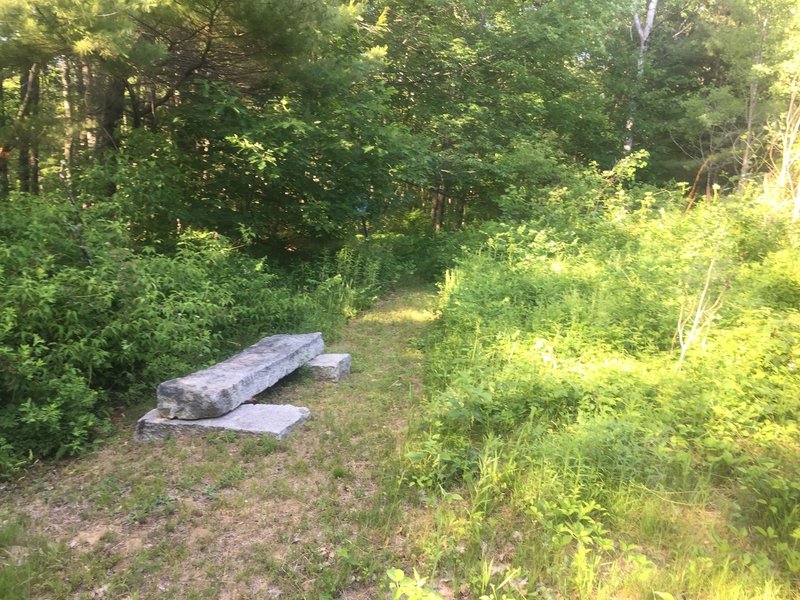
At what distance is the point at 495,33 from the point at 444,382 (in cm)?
1240

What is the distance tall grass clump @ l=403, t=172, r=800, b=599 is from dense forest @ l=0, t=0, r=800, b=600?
0.07 ft

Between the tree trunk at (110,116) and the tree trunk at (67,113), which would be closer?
the tree trunk at (67,113)

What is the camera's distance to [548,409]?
4.26 m

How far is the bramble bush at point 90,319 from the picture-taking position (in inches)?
159

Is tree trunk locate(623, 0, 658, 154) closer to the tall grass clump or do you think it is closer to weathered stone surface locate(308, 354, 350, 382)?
the tall grass clump

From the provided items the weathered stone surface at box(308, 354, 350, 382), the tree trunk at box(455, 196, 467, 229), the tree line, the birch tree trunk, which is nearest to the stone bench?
the weathered stone surface at box(308, 354, 350, 382)

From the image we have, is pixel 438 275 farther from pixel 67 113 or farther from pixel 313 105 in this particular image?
pixel 67 113

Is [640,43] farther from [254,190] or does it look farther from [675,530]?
[675,530]

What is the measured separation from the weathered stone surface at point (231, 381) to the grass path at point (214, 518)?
0.98 ft

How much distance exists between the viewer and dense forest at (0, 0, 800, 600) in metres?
3.27

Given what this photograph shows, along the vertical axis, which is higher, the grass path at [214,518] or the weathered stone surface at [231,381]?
the weathered stone surface at [231,381]

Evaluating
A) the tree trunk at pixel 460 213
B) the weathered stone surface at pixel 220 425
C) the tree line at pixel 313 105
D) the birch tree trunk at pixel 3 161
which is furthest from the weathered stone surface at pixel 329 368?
the tree trunk at pixel 460 213

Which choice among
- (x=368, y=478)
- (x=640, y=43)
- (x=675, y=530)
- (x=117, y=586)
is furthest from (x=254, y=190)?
(x=640, y=43)

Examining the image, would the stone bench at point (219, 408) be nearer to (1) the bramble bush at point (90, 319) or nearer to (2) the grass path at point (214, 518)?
(2) the grass path at point (214, 518)
